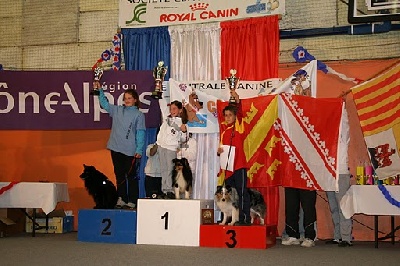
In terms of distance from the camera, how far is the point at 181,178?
627 centimetres

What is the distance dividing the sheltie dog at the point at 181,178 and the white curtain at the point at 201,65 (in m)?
1.14

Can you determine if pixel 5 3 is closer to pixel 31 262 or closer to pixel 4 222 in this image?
pixel 4 222

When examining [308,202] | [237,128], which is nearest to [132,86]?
[237,128]

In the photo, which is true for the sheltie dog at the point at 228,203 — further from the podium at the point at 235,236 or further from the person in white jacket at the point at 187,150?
the person in white jacket at the point at 187,150

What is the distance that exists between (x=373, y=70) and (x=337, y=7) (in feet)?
3.11

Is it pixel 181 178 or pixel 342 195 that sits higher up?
pixel 181 178

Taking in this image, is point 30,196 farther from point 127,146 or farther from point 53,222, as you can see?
point 127,146

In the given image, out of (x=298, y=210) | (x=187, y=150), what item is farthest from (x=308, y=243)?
(x=187, y=150)

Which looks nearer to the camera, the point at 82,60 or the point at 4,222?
the point at 4,222

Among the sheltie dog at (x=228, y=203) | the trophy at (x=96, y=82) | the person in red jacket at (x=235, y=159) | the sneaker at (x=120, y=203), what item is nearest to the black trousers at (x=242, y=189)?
the person in red jacket at (x=235, y=159)

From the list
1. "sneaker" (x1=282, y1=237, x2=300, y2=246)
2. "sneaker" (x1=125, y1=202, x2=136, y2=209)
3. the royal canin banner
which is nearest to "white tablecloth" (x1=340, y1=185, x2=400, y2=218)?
"sneaker" (x1=282, y1=237, x2=300, y2=246)

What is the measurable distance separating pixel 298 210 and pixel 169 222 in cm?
142

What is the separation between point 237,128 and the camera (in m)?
6.16

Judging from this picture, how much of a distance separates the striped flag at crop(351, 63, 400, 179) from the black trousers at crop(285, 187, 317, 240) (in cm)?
81
